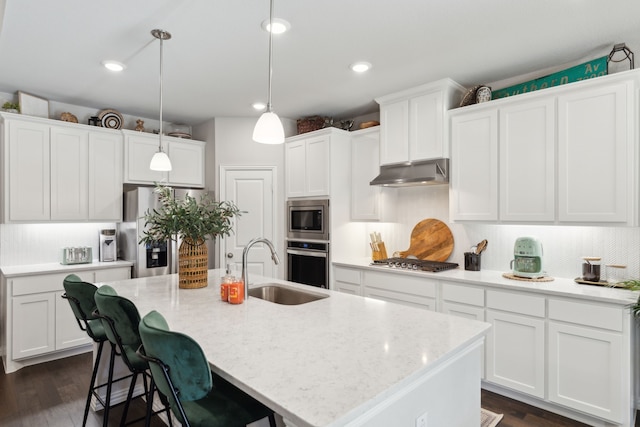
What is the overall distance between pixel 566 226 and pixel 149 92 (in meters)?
3.97

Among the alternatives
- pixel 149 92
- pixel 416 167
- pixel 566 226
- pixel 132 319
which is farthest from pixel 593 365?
pixel 149 92

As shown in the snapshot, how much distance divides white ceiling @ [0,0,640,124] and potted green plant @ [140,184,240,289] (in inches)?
44.3

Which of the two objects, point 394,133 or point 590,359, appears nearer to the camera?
point 590,359

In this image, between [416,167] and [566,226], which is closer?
[566,226]

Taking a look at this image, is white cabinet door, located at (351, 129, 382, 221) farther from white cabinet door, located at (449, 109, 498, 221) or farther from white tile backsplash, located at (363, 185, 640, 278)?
white cabinet door, located at (449, 109, 498, 221)

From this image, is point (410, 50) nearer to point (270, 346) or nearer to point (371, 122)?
point (371, 122)

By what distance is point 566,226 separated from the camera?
289 cm

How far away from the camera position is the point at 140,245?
3971 mm

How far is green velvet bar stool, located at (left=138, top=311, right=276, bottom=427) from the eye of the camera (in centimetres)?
112

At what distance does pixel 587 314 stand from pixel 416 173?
168cm

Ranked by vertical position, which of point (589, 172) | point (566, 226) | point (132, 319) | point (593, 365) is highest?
point (589, 172)

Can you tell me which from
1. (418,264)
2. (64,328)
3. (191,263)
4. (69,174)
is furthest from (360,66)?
(64,328)

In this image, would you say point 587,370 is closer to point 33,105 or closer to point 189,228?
point 189,228

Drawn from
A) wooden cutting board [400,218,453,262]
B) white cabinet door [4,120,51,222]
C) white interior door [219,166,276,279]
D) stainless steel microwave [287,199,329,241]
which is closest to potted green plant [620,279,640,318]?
wooden cutting board [400,218,453,262]
